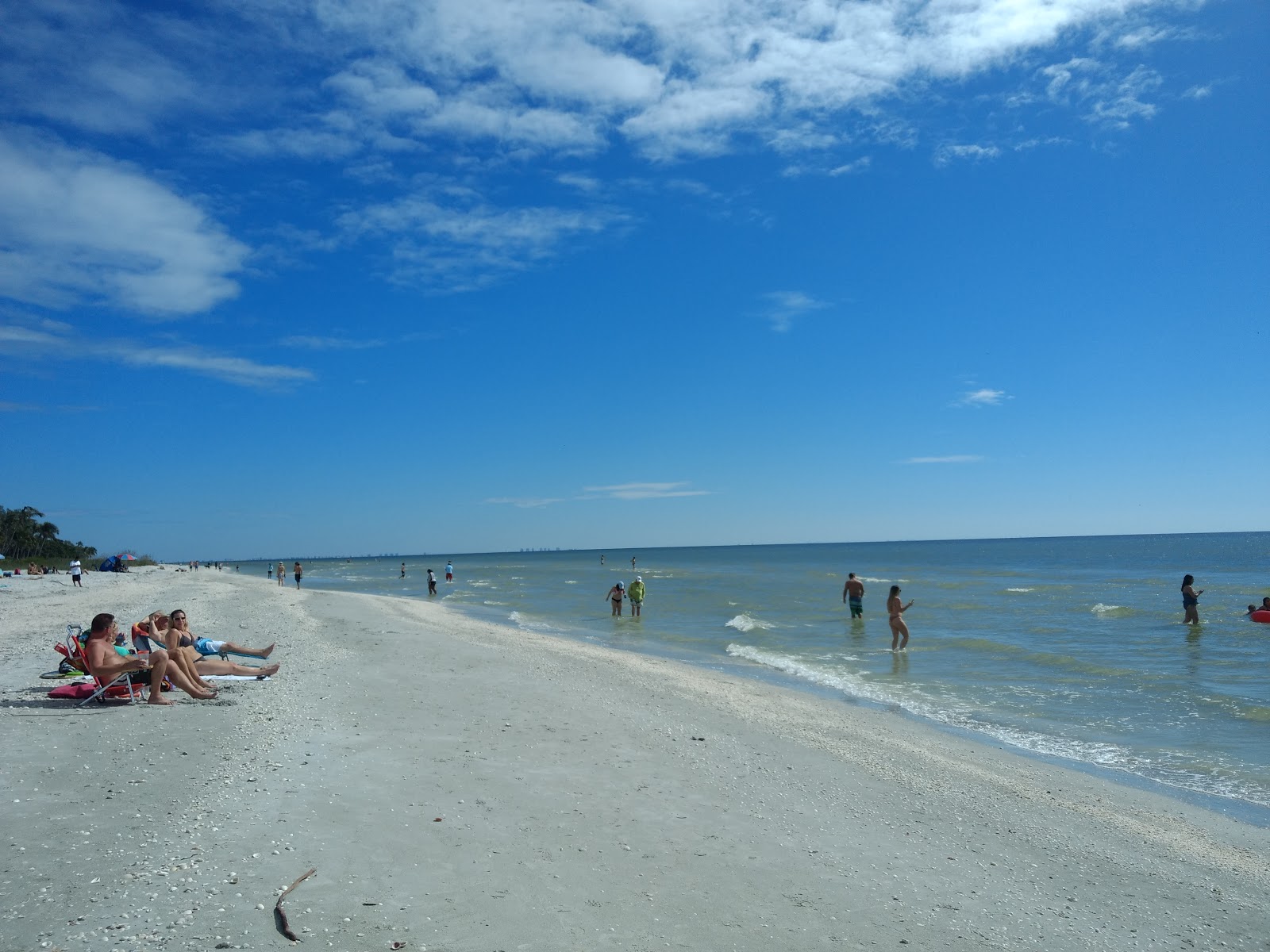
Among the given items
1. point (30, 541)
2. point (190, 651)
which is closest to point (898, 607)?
point (190, 651)

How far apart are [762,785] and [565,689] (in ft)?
15.3

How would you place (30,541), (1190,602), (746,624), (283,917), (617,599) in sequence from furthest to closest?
(30,541) < (617,599) < (746,624) < (1190,602) < (283,917)

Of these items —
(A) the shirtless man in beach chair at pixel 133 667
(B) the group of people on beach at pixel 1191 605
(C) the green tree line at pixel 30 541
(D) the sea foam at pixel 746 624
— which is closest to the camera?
(A) the shirtless man in beach chair at pixel 133 667

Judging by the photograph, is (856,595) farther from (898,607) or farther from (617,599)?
(617,599)

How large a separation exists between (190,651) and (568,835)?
6.36 meters

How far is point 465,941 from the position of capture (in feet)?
12.4

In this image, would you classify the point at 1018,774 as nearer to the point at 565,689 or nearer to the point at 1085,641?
the point at 565,689

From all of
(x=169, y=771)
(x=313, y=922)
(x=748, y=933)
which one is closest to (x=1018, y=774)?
(x=748, y=933)

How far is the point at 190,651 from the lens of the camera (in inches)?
369

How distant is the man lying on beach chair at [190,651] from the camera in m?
8.90

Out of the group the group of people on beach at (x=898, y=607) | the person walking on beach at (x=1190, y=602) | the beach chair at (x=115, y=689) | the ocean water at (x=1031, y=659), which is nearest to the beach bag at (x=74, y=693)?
the beach chair at (x=115, y=689)

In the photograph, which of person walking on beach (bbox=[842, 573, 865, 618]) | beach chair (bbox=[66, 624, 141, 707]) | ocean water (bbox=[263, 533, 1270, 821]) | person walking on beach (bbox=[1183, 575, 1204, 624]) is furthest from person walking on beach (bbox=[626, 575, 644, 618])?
beach chair (bbox=[66, 624, 141, 707])

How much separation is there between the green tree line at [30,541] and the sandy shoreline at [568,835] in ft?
274

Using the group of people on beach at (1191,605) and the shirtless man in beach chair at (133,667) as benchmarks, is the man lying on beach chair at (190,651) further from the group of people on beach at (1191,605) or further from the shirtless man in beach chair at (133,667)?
the group of people on beach at (1191,605)
